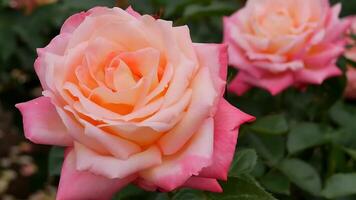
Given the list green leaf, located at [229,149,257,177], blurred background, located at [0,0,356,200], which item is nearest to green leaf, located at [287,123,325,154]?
blurred background, located at [0,0,356,200]

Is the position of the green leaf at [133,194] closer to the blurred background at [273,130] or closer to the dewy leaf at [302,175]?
the blurred background at [273,130]

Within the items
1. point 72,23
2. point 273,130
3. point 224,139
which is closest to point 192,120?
point 224,139

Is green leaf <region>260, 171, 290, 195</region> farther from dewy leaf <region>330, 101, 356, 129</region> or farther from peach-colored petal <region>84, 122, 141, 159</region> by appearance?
peach-colored petal <region>84, 122, 141, 159</region>

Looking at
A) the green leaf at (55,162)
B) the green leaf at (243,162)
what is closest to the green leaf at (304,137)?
the green leaf at (243,162)

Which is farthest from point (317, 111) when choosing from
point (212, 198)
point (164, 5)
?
point (212, 198)

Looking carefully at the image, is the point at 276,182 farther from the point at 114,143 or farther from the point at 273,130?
the point at 114,143

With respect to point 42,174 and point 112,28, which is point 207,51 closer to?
point 112,28
